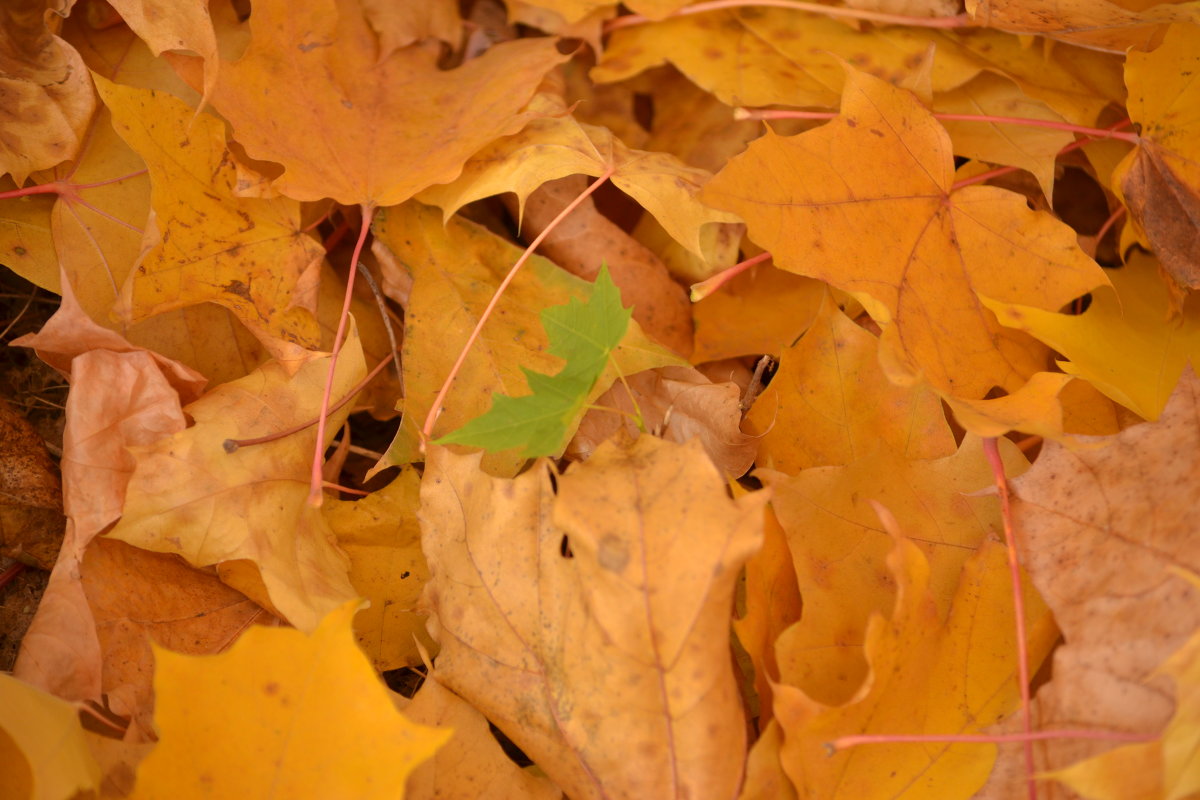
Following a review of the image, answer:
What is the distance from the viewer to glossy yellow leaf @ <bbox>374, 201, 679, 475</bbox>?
2.62ft

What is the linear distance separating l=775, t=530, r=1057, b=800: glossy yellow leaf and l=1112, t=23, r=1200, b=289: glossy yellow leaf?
327 mm

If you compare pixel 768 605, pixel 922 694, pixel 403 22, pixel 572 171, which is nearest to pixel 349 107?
pixel 403 22

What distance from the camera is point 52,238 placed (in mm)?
819

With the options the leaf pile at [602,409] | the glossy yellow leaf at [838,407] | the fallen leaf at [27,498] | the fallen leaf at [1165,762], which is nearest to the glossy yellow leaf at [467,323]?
the leaf pile at [602,409]

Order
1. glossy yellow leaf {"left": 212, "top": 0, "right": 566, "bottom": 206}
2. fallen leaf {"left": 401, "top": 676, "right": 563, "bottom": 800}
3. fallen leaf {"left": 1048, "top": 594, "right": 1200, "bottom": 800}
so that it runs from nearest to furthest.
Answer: fallen leaf {"left": 1048, "top": 594, "right": 1200, "bottom": 800}
fallen leaf {"left": 401, "top": 676, "right": 563, "bottom": 800}
glossy yellow leaf {"left": 212, "top": 0, "right": 566, "bottom": 206}

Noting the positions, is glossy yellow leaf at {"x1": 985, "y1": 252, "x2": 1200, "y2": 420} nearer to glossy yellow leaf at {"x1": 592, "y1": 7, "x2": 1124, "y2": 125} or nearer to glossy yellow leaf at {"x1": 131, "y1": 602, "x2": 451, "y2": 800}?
glossy yellow leaf at {"x1": 592, "y1": 7, "x2": 1124, "y2": 125}

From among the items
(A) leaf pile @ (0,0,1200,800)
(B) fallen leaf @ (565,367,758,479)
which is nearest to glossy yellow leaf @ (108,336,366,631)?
(A) leaf pile @ (0,0,1200,800)

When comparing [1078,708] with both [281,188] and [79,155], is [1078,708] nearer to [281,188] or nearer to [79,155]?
[281,188]

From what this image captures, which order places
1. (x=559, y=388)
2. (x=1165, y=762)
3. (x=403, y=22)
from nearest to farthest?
1. (x=1165, y=762)
2. (x=559, y=388)
3. (x=403, y=22)

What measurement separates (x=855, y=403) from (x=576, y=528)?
0.32m

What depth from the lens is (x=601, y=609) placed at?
0.62 m

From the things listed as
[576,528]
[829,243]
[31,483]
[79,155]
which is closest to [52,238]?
[79,155]

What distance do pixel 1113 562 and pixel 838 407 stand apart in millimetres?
247

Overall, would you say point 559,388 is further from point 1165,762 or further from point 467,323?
point 1165,762
